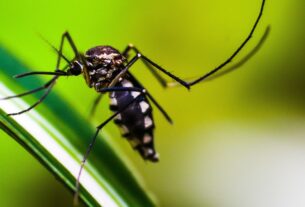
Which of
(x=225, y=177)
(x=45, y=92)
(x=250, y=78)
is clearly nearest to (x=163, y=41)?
(x=250, y=78)

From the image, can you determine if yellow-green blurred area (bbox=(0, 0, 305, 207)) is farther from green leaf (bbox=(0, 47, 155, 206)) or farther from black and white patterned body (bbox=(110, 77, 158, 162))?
green leaf (bbox=(0, 47, 155, 206))

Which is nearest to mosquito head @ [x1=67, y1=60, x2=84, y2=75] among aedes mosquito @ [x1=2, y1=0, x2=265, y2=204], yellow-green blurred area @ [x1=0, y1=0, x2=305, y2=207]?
aedes mosquito @ [x1=2, y1=0, x2=265, y2=204]

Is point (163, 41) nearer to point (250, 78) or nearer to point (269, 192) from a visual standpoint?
point (250, 78)

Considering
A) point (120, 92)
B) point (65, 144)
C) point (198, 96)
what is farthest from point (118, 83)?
point (198, 96)

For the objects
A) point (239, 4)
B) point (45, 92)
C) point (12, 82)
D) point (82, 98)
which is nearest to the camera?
point (12, 82)

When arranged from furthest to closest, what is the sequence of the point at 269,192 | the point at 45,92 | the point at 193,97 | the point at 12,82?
1. the point at 193,97
2. the point at 269,192
3. the point at 45,92
4. the point at 12,82

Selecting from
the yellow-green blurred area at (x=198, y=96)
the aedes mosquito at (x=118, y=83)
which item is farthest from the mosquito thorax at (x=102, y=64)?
the yellow-green blurred area at (x=198, y=96)

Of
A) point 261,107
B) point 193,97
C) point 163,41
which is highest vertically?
point 163,41

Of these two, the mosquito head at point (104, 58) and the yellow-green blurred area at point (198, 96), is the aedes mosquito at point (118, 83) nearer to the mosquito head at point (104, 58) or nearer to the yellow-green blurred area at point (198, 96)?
the mosquito head at point (104, 58)
